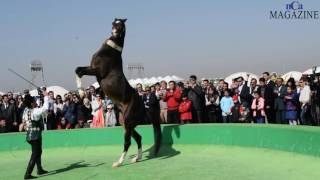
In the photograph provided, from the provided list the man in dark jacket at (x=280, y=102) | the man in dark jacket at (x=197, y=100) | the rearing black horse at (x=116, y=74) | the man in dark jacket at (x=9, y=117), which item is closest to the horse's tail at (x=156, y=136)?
the rearing black horse at (x=116, y=74)

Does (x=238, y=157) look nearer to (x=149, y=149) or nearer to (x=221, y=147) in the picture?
(x=221, y=147)

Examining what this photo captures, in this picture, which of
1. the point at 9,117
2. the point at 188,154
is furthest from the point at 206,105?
the point at 9,117

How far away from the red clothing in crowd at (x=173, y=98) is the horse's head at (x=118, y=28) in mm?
4805

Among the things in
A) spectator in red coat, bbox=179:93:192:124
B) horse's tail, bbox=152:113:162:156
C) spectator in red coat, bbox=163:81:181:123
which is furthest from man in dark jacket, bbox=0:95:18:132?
horse's tail, bbox=152:113:162:156

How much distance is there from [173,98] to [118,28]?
16.7ft

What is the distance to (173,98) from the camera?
1450 cm

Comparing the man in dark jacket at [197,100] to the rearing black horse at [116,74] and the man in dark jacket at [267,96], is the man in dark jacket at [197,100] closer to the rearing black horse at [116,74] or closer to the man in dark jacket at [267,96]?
→ the man in dark jacket at [267,96]

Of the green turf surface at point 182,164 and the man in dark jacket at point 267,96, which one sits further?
the man in dark jacket at point 267,96

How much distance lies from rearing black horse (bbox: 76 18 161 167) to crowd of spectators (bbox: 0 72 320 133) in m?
2.60

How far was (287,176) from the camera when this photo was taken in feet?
25.9

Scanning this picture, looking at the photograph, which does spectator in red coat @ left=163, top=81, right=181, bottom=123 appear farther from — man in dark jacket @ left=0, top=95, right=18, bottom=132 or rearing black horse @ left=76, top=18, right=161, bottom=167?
man in dark jacket @ left=0, top=95, right=18, bottom=132

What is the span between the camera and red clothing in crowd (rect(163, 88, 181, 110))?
1445 centimetres

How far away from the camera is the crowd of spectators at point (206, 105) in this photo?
1347 cm

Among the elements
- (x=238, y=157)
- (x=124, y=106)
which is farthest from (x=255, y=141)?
(x=124, y=106)
